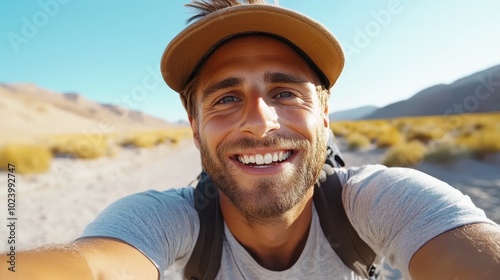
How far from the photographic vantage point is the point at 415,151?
946 cm

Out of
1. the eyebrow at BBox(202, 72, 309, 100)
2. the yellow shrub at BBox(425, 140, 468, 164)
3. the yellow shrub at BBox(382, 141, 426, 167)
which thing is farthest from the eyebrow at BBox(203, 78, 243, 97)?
the yellow shrub at BBox(425, 140, 468, 164)

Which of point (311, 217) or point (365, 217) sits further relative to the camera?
point (311, 217)

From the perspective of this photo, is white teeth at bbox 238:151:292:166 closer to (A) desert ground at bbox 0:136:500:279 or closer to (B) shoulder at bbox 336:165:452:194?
(B) shoulder at bbox 336:165:452:194

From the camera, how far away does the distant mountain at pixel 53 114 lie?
49406 millimetres

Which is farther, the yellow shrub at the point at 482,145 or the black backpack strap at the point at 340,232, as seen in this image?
the yellow shrub at the point at 482,145

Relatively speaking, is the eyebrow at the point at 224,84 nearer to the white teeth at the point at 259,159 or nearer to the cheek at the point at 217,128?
the cheek at the point at 217,128

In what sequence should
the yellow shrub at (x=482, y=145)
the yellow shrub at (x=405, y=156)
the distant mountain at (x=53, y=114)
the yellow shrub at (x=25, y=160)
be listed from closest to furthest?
1. the yellow shrub at (x=405, y=156)
2. the yellow shrub at (x=482, y=145)
3. the yellow shrub at (x=25, y=160)
4. the distant mountain at (x=53, y=114)

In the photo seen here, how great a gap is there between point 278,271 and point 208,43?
4.11 feet

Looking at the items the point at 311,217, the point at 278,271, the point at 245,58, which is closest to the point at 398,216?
the point at 311,217

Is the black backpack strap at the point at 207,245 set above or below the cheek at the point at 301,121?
below

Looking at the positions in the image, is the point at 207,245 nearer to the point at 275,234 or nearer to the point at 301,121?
the point at 275,234

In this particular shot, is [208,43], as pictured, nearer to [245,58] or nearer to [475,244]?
[245,58]

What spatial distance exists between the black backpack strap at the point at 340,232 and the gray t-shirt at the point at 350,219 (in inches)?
1.6

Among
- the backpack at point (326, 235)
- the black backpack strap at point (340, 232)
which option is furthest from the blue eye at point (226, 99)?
the black backpack strap at point (340, 232)
